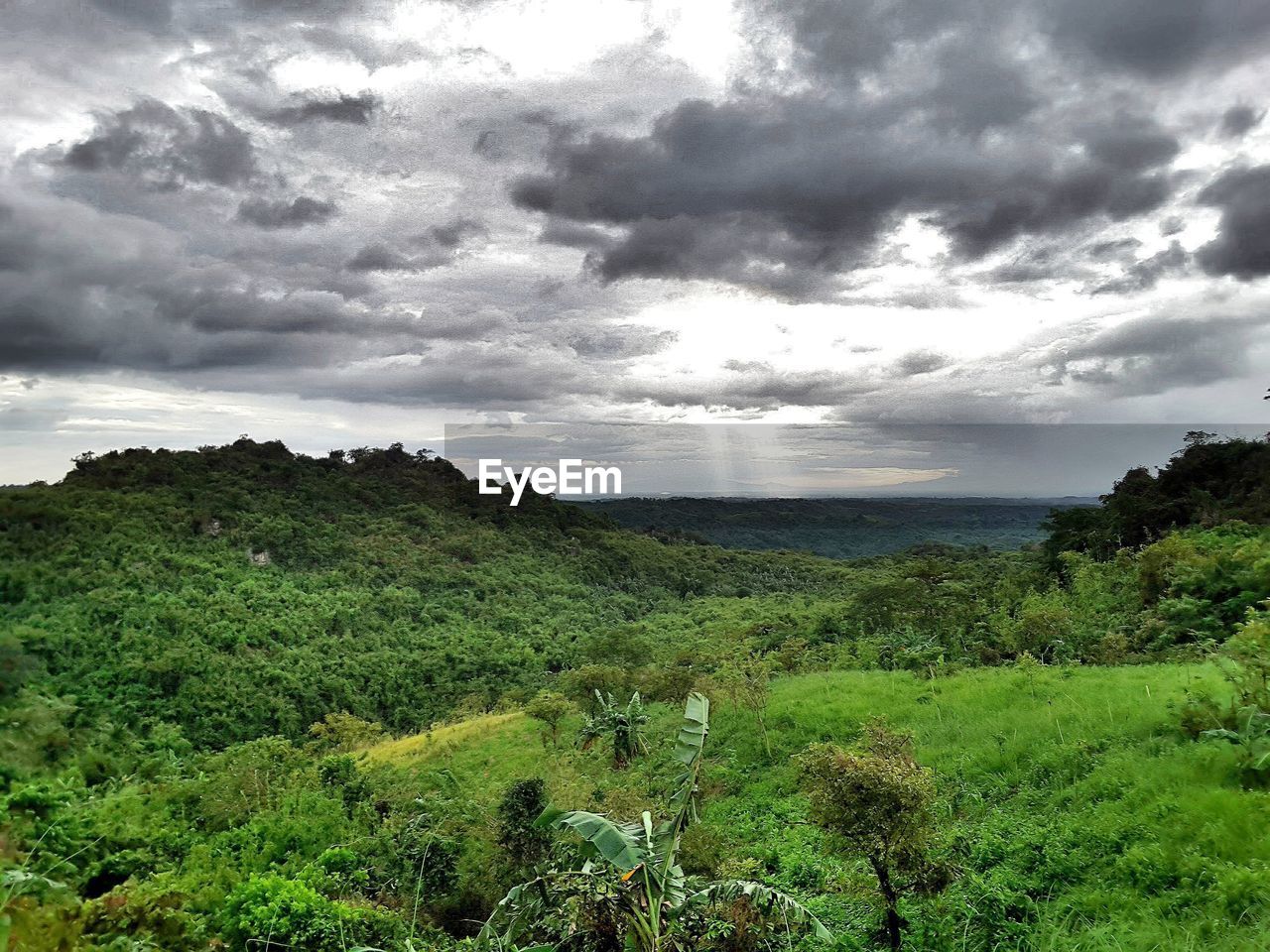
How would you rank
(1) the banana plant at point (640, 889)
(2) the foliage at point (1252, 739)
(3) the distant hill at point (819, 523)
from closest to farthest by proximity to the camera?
(1) the banana plant at point (640, 889) → (2) the foliage at point (1252, 739) → (3) the distant hill at point (819, 523)

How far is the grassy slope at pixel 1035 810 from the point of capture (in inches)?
234

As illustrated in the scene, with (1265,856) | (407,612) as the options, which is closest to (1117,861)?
(1265,856)

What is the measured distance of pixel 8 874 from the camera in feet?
9.49

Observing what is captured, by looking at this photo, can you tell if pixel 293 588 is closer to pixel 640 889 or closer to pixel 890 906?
pixel 640 889

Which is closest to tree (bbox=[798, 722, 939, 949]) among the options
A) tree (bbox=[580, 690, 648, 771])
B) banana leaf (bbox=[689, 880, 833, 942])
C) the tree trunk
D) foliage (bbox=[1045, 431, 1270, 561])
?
the tree trunk

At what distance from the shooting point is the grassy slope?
234 inches

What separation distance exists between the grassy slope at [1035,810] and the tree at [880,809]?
0.60 metres

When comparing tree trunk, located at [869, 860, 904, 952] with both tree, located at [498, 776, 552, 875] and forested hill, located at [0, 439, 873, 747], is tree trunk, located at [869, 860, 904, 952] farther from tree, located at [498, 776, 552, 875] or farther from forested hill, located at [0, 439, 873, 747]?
forested hill, located at [0, 439, 873, 747]

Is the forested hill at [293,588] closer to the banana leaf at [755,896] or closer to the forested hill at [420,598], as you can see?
the forested hill at [420,598]

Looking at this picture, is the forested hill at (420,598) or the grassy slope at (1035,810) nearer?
the grassy slope at (1035,810)

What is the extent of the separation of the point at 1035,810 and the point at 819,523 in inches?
6006

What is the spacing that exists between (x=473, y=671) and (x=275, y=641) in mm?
Result: 13609

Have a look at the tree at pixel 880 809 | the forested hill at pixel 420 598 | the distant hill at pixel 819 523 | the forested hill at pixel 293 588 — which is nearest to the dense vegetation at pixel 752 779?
the tree at pixel 880 809

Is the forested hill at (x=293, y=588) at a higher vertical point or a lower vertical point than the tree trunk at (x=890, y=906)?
lower
